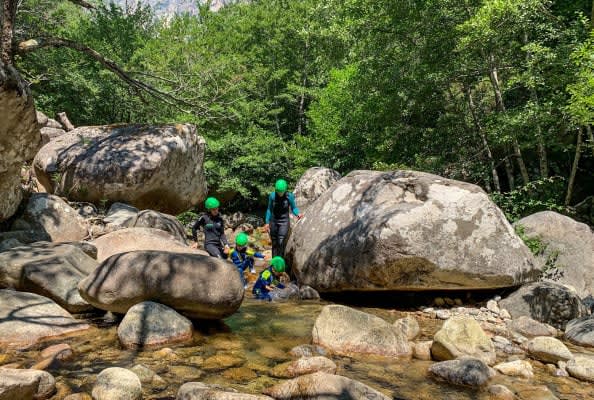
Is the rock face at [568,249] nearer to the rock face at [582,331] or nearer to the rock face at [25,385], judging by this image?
the rock face at [582,331]

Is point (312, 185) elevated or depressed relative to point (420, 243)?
elevated

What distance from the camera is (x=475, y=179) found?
13.1 meters

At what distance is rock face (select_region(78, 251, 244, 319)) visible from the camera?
14.6ft

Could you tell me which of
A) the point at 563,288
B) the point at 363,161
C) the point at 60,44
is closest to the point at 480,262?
the point at 563,288

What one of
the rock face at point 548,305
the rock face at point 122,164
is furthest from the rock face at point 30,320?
the rock face at point 122,164

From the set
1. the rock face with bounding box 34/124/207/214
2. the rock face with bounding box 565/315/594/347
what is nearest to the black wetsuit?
the rock face with bounding box 34/124/207/214

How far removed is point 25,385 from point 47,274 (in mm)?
2612

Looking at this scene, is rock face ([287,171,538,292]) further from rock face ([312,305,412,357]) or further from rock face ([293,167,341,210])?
rock face ([293,167,341,210])

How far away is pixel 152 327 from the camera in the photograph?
418 cm

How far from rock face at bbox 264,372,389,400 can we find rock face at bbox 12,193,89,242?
643cm

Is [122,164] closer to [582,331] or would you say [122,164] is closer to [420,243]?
[420,243]

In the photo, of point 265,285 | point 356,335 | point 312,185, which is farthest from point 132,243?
point 312,185

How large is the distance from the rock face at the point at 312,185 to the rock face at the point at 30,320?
11534 mm

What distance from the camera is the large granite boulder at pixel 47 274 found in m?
4.91
